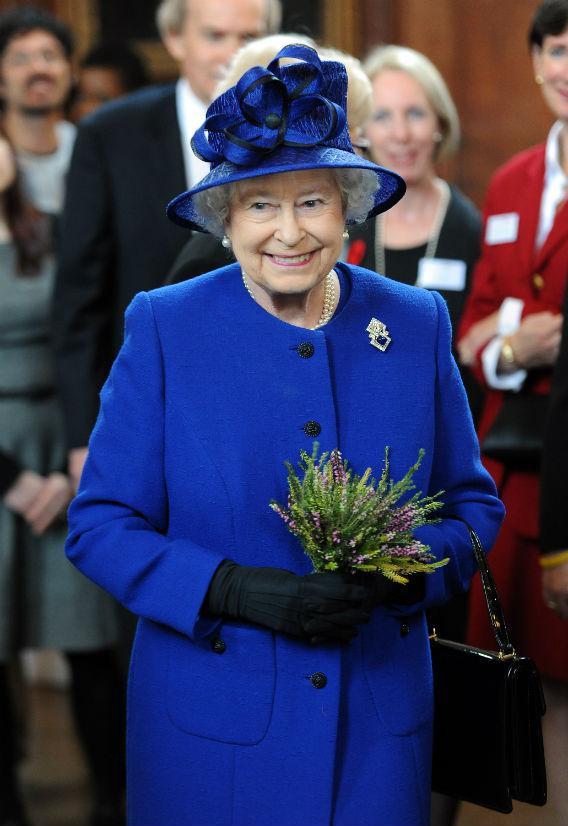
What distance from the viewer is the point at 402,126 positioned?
13.6 ft

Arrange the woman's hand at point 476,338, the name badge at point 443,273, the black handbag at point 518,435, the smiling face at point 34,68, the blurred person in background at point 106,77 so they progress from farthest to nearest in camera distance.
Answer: the blurred person in background at point 106,77 < the smiling face at point 34,68 < the name badge at point 443,273 < the woman's hand at point 476,338 < the black handbag at point 518,435

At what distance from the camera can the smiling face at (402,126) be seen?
13.7ft

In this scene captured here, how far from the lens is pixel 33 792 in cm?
451

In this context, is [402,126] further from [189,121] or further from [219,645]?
[219,645]

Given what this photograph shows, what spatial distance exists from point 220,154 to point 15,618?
228 centimetres

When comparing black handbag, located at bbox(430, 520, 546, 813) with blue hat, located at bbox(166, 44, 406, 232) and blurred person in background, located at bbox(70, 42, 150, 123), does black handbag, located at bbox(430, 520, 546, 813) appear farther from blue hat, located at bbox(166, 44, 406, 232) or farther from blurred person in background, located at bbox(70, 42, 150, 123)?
blurred person in background, located at bbox(70, 42, 150, 123)

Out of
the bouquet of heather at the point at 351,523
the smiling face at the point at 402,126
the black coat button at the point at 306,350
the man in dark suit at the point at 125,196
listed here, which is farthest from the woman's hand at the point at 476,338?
the bouquet of heather at the point at 351,523

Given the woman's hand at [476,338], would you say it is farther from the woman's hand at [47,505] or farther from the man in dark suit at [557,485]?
the woman's hand at [47,505]

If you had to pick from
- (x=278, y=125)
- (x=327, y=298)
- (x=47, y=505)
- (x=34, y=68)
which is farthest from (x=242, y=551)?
(x=34, y=68)

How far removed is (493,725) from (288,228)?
0.86 metres

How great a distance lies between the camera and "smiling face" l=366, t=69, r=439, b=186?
4.17 m

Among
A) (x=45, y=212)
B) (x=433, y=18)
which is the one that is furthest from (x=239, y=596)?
(x=433, y=18)

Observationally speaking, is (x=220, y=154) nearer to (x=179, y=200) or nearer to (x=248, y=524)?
(x=179, y=200)

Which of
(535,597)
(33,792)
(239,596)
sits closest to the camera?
(239,596)
